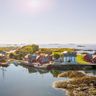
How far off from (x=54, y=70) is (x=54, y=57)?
1770 centimetres

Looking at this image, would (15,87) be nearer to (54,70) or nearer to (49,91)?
(49,91)

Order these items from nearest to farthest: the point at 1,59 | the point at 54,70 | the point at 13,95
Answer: the point at 13,95, the point at 54,70, the point at 1,59

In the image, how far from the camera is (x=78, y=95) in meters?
33.2

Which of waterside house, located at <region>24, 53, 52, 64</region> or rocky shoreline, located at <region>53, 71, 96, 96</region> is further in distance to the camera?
waterside house, located at <region>24, 53, 52, 64</region>

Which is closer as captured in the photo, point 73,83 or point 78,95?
point 78,95

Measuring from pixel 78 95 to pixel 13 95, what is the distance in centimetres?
970

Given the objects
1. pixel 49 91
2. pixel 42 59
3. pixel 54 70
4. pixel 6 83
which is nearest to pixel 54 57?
pixel 42 59

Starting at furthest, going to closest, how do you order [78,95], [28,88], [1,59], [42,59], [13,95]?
[1,59] < [42,59] < [28,88] < [13,95] < [78,95]

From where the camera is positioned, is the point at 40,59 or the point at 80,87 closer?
the point at 80,87

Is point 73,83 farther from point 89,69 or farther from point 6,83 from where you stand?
point 89,69

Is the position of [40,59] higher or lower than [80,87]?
higher

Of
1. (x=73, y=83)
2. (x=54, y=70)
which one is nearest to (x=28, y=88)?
(x=73, y=83)

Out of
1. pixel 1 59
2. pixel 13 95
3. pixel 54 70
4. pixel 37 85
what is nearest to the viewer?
pixel 13 95

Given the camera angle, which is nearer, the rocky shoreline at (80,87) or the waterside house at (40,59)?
the rocky shoreline at (80,87)
